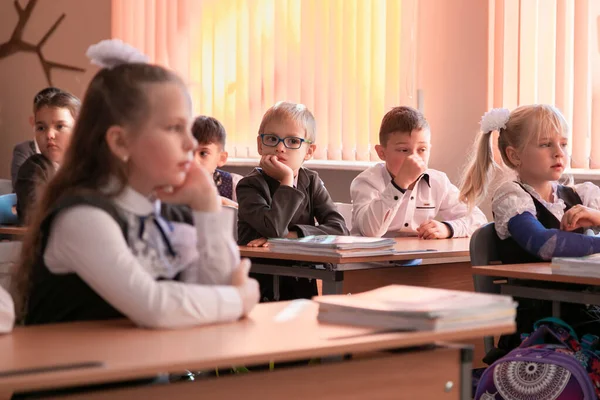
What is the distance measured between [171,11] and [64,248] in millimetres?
5298

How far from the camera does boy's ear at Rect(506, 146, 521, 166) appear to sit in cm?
317

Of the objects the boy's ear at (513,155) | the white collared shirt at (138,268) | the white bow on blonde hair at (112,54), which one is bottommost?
the white collared shirt at (138,268)

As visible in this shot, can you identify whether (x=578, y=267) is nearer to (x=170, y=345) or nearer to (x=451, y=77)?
(x=170, y=345)

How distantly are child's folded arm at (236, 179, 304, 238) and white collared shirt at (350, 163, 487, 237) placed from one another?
0.37 m

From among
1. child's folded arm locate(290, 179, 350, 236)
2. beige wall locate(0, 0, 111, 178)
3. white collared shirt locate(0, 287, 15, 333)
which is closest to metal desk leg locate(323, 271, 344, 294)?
child's folded arm locate(290, 179, 350, 236)

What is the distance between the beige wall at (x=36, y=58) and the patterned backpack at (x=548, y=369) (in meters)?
5.27

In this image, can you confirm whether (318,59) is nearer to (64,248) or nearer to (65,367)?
(64,248)

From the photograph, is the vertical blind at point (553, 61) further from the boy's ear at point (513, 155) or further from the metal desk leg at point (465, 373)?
the metal desk leg at point (465, 373)

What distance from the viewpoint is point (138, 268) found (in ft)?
4.87

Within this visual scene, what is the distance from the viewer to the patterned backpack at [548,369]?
7.82ft

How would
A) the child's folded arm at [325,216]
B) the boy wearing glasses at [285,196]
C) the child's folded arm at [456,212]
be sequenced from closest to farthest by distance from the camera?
the boy wearing glasses at [285,196] → the child's folded arm at [325,216] → the child's folded arm at [456,212]

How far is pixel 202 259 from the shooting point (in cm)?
167

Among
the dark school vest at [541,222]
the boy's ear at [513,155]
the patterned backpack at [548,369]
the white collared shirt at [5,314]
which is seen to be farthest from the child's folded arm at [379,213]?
the white collared shirt at [5,314]

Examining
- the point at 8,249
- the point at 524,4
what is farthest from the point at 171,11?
the point at 8,249
